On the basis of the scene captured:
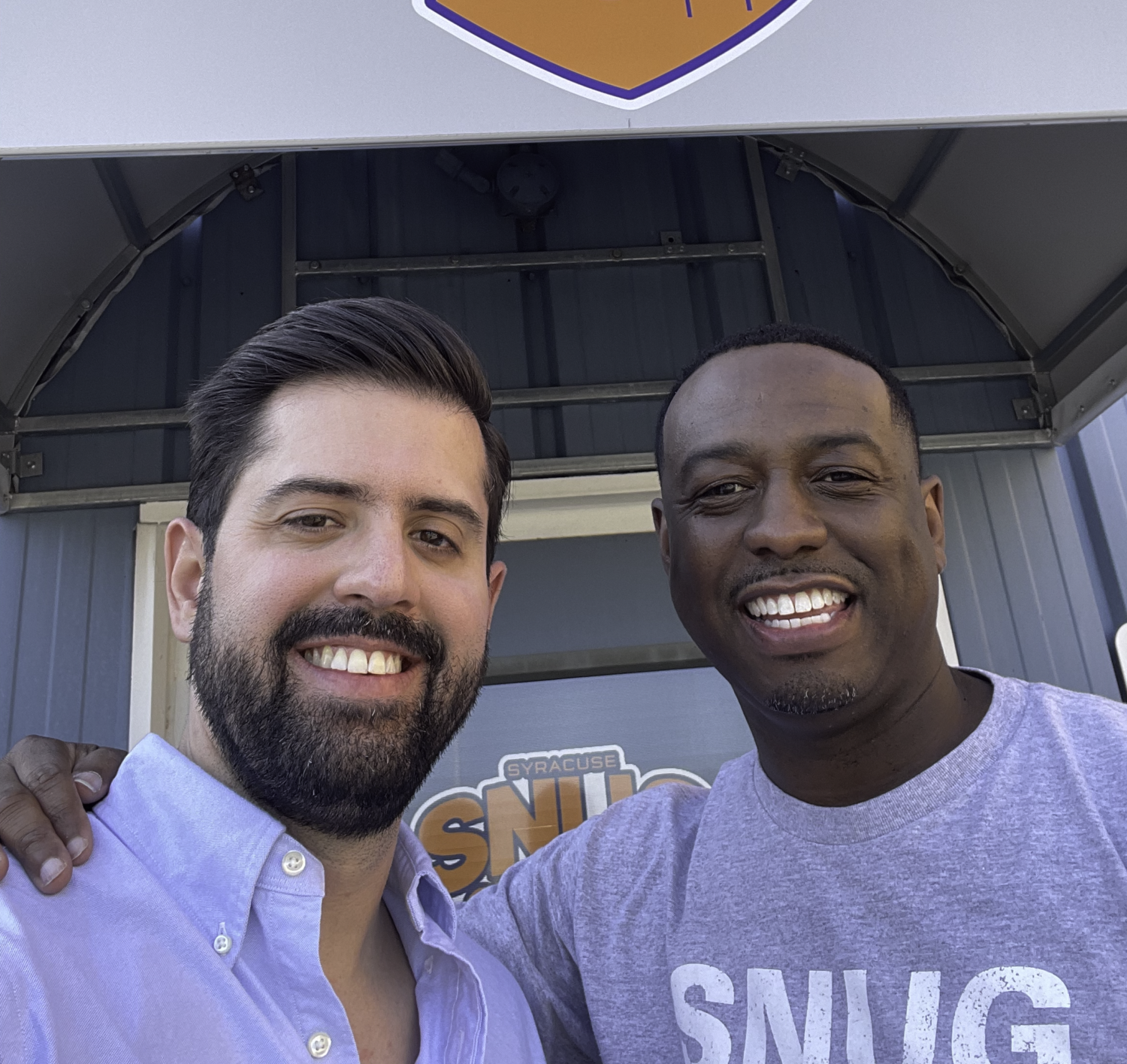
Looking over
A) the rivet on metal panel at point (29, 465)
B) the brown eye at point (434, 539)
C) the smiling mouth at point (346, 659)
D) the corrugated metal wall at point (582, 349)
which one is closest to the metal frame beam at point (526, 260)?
the corrugated metal wall at point (582, 349)

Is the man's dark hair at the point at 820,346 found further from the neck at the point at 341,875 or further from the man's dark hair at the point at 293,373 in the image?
the neck at the point at 341,875

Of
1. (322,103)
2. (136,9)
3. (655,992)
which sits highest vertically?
(136,9)

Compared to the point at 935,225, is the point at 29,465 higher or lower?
lower

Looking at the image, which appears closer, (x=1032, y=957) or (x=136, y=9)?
(x=1032, y=957)

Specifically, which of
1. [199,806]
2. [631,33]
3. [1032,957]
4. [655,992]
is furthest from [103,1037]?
[631,33]

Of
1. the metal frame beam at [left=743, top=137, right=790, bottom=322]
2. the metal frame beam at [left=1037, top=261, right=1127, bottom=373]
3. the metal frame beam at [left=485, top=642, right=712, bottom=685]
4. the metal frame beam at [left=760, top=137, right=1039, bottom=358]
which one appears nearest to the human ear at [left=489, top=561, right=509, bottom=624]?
the metal frame beam at [left=485, top=642, right=712, bottom=685]

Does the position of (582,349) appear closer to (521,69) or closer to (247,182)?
(247,182)

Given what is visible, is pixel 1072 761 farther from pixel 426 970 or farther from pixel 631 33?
pixel 631 33

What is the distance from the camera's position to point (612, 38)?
2256 mm

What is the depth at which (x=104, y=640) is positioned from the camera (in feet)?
11.6

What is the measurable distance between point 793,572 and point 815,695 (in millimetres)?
209

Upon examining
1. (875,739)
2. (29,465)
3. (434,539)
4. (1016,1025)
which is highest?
(29,465)

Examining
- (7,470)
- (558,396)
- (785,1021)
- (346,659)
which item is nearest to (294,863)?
(346,659)

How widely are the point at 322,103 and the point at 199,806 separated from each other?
1538 millimetres
